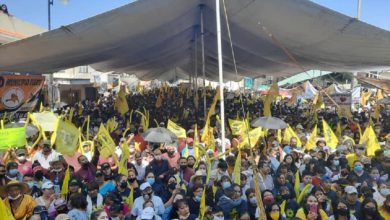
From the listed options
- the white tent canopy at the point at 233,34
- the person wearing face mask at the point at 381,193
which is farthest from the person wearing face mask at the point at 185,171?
the white tent canopy at the point at 233,34

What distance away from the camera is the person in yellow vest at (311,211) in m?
5.01

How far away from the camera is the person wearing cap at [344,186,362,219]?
5281mm

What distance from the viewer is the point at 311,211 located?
16.7ft

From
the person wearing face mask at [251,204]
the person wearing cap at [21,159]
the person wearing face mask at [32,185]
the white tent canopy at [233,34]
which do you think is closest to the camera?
the person wearing face mask at [251,204]

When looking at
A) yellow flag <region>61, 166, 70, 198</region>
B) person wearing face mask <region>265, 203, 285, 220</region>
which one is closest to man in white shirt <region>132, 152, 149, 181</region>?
yellow flag <region>61, 166, 70, 198</region>

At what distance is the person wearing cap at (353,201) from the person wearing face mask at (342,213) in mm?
163

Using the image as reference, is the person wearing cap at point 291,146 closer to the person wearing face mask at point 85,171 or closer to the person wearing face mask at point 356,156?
the person wearing face mask at point 356,156

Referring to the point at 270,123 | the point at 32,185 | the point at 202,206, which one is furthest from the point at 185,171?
the point at 270,123

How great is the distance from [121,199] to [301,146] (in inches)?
198

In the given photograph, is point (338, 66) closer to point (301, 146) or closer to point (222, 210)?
point (301, 146)

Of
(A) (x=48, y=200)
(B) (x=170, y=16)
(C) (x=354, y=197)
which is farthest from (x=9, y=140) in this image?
(C) (x=354, y=197)

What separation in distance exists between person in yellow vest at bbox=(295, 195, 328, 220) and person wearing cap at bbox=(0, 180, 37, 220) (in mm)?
3205

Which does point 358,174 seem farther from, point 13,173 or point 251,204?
point 13,173

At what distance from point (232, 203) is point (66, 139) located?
333 cm
